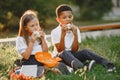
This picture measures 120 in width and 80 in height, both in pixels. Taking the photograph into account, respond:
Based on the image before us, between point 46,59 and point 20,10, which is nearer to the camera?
point 46,59

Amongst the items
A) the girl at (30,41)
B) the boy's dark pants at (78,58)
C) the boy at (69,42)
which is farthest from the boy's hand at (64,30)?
the girl at (30,41)

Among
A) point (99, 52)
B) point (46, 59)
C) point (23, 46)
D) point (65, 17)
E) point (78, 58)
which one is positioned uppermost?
point (65, 17)

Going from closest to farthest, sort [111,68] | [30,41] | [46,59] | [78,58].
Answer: [30,41], [46,59], [111,68], [78,58]

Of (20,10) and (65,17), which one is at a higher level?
(65,17)

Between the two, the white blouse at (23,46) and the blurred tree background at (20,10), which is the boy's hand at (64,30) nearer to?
the white blouse at (23,46)

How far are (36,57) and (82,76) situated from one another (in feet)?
2.13

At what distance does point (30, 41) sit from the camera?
21.9 ft

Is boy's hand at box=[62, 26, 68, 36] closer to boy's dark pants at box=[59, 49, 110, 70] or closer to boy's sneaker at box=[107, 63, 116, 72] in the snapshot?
boy's dark pants at box=[59, 49, 110, 70]

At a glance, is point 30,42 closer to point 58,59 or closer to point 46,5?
point 58,59

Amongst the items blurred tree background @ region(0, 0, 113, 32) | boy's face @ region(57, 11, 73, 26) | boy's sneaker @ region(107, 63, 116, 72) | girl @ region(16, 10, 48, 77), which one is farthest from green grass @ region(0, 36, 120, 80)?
blurred tree background @ region(0, 0, 113, 32)

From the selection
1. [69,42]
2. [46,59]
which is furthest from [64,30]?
[46,59]

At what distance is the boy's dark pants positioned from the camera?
6.93 metres

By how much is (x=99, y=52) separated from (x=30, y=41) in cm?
190

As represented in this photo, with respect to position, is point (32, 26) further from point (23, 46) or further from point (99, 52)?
point (99, 52)
